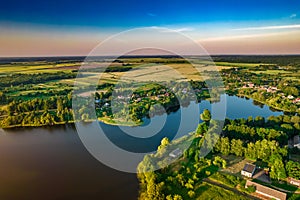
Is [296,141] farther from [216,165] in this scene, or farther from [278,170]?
[216,165]

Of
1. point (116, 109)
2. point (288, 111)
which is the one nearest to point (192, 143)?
point (116, 109)

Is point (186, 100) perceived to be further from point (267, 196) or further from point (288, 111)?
point (267, 196)

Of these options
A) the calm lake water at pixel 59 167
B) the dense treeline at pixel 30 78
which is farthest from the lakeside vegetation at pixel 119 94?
the calm lake water at pixel 59 167

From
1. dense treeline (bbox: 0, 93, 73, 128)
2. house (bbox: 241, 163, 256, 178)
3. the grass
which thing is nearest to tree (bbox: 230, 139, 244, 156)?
house (bbox: 241, 163, 256, 178)

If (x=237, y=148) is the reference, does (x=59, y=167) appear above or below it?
below

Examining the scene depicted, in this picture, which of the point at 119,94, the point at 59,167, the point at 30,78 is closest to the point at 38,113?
the point at 119,94

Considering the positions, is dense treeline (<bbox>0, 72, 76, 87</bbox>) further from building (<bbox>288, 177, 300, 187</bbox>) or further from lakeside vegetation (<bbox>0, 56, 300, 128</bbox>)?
building (<bbox>288, 177, 300, 187</bbox>)

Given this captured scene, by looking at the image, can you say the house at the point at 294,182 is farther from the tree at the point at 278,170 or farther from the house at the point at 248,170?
the house at the point at 248,170
